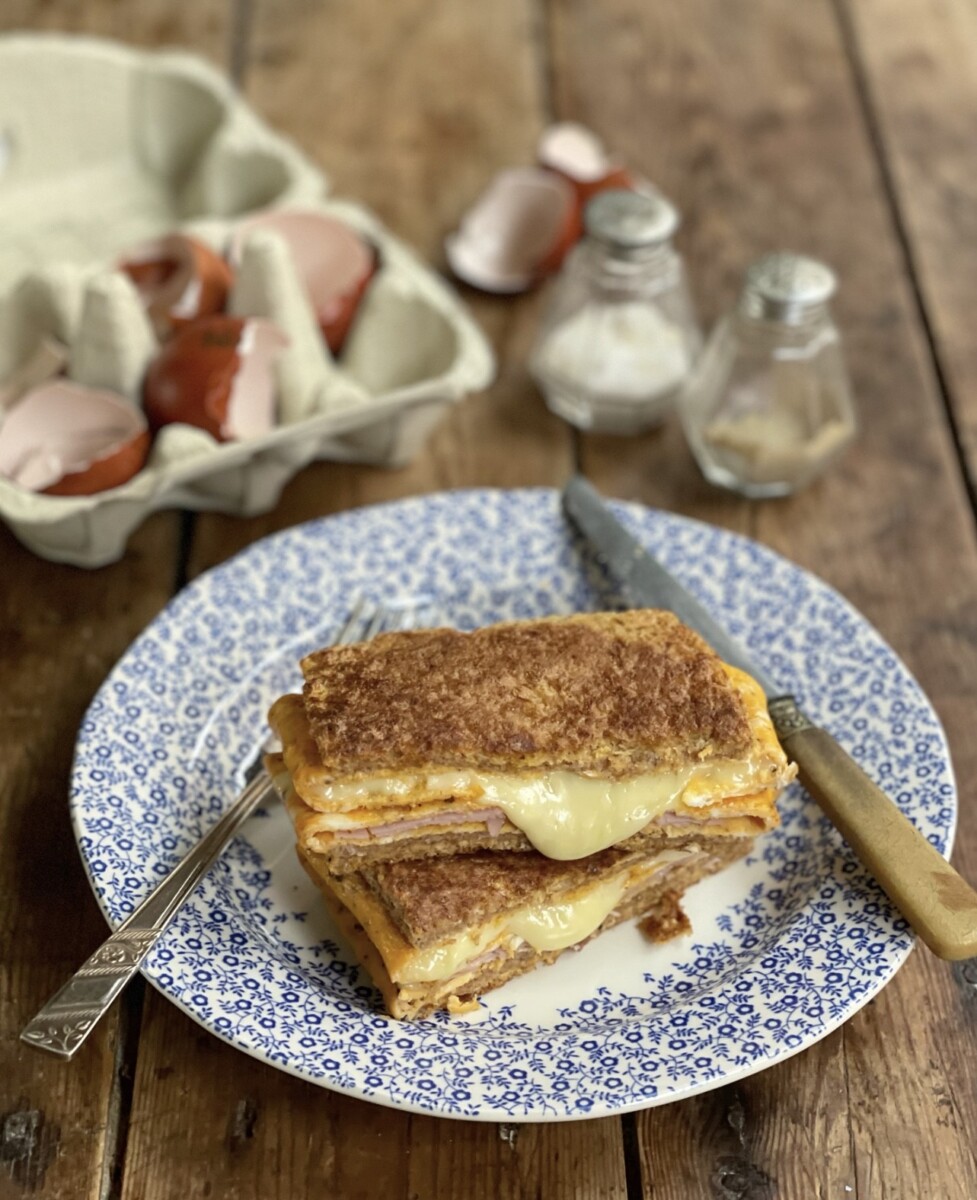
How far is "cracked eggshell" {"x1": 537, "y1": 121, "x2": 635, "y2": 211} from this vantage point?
8.94 ft

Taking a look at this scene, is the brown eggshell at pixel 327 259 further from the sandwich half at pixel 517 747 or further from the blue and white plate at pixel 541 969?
the sandwich half at pixel 517 747

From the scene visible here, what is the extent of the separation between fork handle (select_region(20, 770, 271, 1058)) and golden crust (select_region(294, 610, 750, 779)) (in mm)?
195

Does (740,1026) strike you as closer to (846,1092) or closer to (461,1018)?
(846,1092)

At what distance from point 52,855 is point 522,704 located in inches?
24.5

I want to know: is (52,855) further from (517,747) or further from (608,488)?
(608,488)

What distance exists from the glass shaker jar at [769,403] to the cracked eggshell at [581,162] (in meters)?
0.61

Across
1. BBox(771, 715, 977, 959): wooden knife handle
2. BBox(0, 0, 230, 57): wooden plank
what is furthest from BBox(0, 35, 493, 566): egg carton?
BBox(771, 715, 977, 959): wooden knife handle

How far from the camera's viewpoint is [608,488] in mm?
2303

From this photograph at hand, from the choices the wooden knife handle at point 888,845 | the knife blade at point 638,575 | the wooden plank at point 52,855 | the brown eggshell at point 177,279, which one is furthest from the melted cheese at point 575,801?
the brown eggshell at point 177,279

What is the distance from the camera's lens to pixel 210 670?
181 centimetres

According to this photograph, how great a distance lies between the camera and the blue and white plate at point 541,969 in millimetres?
1352

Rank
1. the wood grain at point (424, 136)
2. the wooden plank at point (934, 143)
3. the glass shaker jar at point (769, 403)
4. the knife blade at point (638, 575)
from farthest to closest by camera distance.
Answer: the wooden plank at point (934, 143)
the wood grain at point (424, 136)
the glass shaker jar at point (769, 403)
the knife blade at point (638, 575)

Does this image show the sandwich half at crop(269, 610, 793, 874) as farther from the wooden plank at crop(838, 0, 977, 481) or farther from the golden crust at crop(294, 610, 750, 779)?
the wooden plank at crop(838, 0, 977, 481)

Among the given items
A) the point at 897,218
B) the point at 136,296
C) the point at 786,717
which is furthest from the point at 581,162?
the point at 786,717
